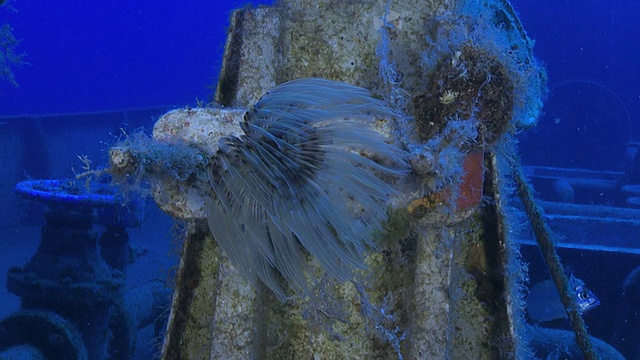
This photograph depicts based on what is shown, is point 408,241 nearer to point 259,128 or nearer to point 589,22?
point 259,128

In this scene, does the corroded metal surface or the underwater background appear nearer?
the corroded metal surface

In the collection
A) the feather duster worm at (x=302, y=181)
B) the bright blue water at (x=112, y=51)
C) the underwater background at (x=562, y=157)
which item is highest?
the bright blue water at (x=112, y=51)

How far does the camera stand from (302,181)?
1.83m

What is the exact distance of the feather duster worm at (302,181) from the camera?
6.01 ft

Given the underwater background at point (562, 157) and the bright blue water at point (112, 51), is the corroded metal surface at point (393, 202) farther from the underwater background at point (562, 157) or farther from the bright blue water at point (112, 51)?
the bright blue water at point (112, 51)

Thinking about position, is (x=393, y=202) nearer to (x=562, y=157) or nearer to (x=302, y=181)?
(x=302, y=181)

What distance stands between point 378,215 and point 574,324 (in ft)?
5.99

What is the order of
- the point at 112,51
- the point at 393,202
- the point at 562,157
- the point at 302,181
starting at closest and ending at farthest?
the point at 302,181 < the point at 393,202 < the point at 562,157 < the point at 112,51

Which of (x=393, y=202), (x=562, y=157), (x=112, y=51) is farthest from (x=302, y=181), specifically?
(x=112, y=51)

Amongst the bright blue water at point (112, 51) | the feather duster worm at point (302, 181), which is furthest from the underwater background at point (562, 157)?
the bright blue water at point (112, 51)

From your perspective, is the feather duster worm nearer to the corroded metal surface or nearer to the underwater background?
the corroded metal surface

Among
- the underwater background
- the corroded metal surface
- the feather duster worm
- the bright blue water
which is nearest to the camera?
the feather duster worm

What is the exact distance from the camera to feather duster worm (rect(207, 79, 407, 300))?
183cm

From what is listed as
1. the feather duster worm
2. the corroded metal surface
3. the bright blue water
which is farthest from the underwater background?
the bright blue water
